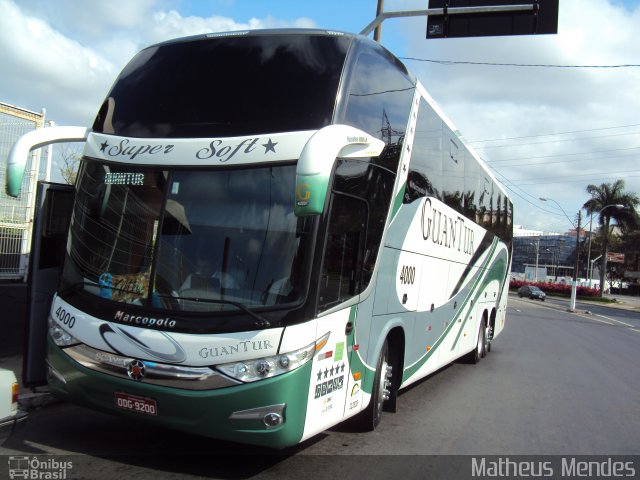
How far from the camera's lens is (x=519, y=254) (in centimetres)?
15200

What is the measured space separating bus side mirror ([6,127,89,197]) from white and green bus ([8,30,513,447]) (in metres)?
0.02

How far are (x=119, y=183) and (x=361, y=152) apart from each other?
2139 millimetres

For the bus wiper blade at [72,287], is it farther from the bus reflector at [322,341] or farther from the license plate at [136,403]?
the bus reflector at [322,341]

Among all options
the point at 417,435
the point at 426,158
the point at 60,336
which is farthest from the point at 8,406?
the point at 426,158

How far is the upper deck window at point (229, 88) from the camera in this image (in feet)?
15.7

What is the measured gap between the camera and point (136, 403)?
4434mm

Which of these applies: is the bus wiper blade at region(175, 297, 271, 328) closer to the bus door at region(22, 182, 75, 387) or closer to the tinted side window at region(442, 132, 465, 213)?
the bus door at region(22, 182, 75, 387)

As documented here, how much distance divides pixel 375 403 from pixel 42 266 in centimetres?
367

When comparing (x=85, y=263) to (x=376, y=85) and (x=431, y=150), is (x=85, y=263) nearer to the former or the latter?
(x=376, y=85)

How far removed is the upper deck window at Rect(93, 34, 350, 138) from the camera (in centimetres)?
479

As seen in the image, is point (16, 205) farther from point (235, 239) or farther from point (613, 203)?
point (613, 203)

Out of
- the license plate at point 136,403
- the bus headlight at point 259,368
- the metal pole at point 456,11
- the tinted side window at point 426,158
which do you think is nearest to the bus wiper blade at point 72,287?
the license plate at point 136,403

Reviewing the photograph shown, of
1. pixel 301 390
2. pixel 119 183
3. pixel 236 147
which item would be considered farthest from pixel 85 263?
pixel 301 390

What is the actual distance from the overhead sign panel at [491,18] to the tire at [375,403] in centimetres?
692
